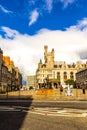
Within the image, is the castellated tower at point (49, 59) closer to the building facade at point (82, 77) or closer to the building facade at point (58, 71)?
the building facade at point (58, 71)

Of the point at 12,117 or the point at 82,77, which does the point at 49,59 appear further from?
the point at 12,117

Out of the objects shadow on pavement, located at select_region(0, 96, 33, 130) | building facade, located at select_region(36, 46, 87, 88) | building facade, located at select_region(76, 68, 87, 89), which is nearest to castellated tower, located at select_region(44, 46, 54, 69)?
building facade, located at select_region(36, 46, 87, 88)

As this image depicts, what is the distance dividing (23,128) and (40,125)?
127cm

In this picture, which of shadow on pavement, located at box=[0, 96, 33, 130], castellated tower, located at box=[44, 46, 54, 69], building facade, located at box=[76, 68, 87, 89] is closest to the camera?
shadow on pavement, located at box=[0, 96, 33, 130]

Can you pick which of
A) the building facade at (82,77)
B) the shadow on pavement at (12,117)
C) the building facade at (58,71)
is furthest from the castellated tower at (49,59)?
the shadow on pavement at (12,117)

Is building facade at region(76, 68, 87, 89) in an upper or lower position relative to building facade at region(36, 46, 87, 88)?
lower

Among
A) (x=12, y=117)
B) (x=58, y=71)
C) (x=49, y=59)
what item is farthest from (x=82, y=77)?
(x=12, y=117)

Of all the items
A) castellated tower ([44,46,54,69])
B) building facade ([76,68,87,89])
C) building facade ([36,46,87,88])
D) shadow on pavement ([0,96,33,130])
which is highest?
castellated tower ([44,46,54,69])

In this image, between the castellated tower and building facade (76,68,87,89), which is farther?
the castellated tower

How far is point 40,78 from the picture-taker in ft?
563

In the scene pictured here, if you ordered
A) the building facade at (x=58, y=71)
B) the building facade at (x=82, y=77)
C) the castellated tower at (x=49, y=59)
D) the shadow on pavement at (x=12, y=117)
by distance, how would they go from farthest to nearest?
the castellated tower at (x=49, y=59) < the building facade at (x=58, y=71) < the building facade at (x=82, y=77) < the shadow on pavement at (x=12, y=117)

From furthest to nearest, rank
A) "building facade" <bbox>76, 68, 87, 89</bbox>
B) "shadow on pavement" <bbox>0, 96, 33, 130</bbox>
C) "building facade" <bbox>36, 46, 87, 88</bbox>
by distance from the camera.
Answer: "building facade" <bbox>36, 46, 87, 88</bbox>
"building facade" <bbox>76, 68, 87, 89</bbox>
"shadow on pavement" <bbox>0, 96, 33, 130</bbox>

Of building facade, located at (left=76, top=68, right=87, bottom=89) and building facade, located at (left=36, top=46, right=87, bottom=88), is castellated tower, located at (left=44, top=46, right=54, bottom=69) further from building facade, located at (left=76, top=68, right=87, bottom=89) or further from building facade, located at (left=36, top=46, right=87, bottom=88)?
building facade, located at (left=76, top=68, right=87, bottom=89)

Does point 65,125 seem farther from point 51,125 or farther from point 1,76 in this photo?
point 1,76
